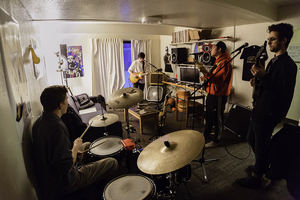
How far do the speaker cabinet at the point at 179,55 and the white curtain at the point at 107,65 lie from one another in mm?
1692

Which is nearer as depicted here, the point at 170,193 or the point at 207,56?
the point at 170,193

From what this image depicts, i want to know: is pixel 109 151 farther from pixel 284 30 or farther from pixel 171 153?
pixel 284 30

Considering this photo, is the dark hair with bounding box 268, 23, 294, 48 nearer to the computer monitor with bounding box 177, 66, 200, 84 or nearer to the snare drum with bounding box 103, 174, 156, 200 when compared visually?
the snare drum with bounding box 103, 174, 156, 200

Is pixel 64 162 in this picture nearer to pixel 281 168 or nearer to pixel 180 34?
pixel 281 168

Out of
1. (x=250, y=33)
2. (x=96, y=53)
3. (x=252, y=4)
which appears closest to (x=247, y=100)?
(x=250, y=33)

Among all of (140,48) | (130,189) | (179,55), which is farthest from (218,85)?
(140,48)

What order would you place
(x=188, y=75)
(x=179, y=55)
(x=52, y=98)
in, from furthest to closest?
(x=179, y=55), (x=188, y=75), (x=52, y=98)

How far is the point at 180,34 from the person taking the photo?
4.76 metres

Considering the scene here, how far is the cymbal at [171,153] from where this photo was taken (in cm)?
125

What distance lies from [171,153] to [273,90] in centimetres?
114

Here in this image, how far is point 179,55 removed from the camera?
493cm

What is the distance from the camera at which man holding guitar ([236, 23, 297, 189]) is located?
1635mm

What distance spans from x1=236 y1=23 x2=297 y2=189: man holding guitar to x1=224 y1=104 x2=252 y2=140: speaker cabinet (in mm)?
1297

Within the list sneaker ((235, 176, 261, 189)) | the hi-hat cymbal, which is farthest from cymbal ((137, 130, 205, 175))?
sneaker ((235, 176, 261, 189))
